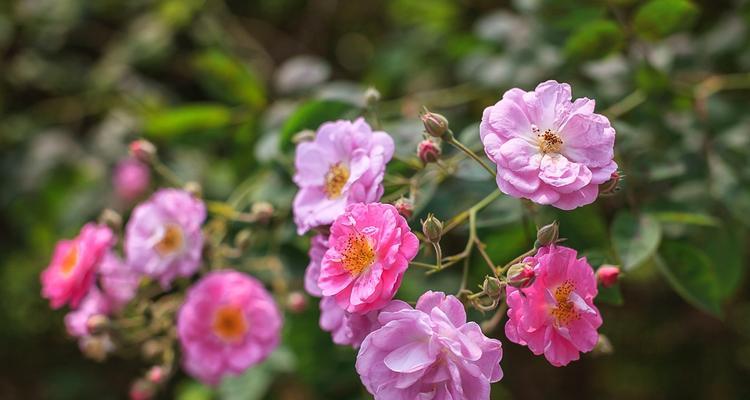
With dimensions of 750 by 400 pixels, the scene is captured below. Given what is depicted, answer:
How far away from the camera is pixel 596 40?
4.05 feet

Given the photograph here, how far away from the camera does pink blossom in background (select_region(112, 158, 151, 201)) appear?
1.82 metres

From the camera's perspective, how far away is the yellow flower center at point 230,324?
122cm

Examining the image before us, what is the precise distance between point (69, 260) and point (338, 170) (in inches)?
20.5

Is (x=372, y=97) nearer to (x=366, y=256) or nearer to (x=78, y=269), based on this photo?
(x=366, y=256)

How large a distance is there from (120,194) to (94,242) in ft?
2.32

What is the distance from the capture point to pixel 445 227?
971 mm

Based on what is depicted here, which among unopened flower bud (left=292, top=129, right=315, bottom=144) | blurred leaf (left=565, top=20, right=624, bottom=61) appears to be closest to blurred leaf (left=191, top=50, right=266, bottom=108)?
unopened flower bud (left=292, top=129, right=315, bottom=144)

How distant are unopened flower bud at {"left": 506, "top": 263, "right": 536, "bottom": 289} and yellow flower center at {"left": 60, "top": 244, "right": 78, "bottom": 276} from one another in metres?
0.72

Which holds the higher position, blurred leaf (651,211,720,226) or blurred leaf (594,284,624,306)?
blurred leaf (594,284,624,306)

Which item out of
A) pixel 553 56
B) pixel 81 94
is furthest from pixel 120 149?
pixel 553 56

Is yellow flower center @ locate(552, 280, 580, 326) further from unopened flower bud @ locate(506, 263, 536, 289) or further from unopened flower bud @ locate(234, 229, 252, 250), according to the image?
unopened flower bud @ locate(234, 229, 252, 250)

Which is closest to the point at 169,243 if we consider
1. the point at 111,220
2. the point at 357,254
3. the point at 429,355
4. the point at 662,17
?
the point at 111,220

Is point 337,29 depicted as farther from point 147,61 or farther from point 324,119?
point 324,119

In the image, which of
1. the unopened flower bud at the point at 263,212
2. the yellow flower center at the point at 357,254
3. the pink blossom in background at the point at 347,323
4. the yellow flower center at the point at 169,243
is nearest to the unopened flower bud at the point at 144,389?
the yellow flower center at the point at 169,243
